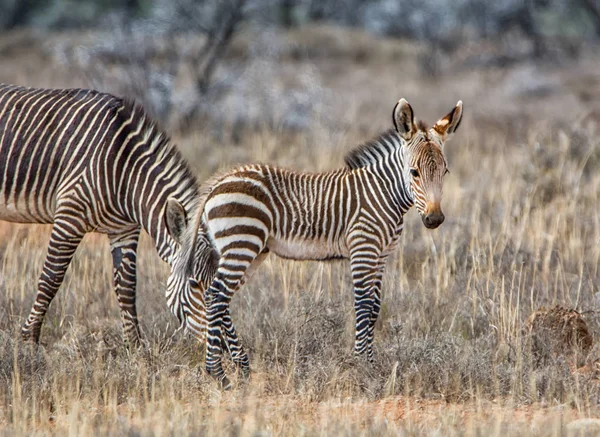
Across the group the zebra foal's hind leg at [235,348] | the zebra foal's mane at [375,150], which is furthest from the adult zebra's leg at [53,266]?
the zebra foal's mane at [375,150]

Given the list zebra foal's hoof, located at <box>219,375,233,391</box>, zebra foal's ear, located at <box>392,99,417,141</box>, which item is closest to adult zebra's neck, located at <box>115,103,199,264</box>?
zebra foal's hoof, located at <box>219,375,233,391</box>

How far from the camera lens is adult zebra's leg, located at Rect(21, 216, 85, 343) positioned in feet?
23.0

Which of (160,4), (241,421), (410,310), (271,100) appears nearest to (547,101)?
(271,100)

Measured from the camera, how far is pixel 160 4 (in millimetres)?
19188

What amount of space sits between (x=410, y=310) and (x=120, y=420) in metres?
3.22

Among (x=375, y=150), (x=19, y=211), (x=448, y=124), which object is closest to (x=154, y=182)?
(x=19, y=211)

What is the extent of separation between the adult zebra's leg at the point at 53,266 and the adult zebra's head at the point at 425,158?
2.52 m

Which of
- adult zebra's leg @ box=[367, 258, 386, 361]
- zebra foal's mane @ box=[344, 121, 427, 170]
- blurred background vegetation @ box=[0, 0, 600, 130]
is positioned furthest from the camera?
blurred background vegetation @ box=[0, 0, 600, 130]

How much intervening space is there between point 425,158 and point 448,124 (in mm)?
459

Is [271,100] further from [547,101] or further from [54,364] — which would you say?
[54,364]

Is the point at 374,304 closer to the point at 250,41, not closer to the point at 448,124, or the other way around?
the point at 448,124

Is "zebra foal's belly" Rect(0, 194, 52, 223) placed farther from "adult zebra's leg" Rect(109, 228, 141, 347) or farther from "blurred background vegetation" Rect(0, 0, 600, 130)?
"blurred background vegetation" Rect(0, 0, 600, 130)

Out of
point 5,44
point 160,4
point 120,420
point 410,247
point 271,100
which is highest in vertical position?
point 5,44

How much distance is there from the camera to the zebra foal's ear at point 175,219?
6.71 metres
